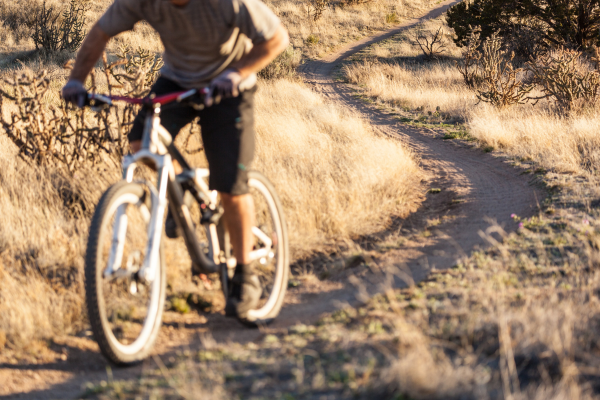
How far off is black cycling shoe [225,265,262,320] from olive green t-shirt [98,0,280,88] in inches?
40.8

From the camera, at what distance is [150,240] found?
2279mm

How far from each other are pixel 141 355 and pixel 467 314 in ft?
5.19

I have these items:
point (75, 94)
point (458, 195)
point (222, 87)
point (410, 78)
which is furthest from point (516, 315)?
point (410, 78)

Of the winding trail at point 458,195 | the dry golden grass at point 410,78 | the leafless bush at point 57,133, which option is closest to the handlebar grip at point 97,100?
the winding trail at point 458,195

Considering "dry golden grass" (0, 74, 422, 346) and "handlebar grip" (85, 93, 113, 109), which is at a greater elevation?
"handlebar grip" (85, 93, 113, 109)

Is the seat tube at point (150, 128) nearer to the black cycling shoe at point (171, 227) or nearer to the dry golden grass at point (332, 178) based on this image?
the black cycling shoe at point (171, 227)

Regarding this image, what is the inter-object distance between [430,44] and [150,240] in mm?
23448

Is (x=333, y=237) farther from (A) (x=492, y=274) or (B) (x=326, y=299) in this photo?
(A) (x=492, y=274)

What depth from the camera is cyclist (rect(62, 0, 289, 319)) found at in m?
2.38

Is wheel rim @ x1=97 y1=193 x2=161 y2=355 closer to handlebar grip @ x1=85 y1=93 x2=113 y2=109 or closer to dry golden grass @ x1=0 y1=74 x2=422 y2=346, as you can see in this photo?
dry golden grass @ x1=0 y1=74 x2=422 y2=346

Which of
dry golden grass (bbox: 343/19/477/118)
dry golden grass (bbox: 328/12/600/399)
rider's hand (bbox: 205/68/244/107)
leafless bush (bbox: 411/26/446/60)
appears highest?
leafless bush (bbox: 411/26/446/60)

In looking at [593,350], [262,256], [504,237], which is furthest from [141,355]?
[504,237]

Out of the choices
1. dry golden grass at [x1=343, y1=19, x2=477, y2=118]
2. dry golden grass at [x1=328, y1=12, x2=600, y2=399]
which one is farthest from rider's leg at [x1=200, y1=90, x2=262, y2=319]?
dry golden grass at [x1=343, y1=19, x2=477, y2=118]

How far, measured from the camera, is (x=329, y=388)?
74.9 inches
